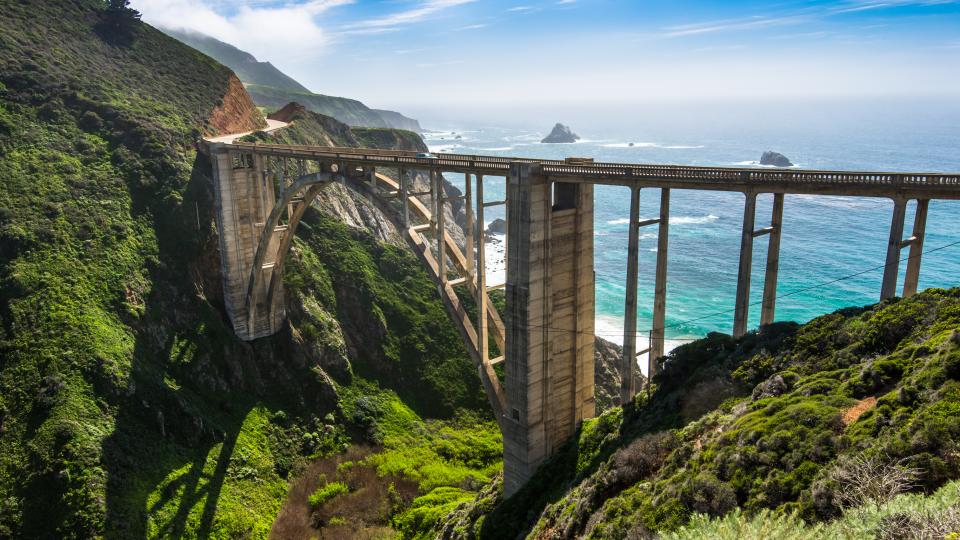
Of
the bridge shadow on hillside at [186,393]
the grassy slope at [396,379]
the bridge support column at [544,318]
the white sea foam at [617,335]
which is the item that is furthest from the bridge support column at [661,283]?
the white sea foam at [617,335]

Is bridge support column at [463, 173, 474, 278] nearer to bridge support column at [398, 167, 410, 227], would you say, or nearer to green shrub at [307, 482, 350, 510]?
bridge support column at [398, 167, 410, 227]

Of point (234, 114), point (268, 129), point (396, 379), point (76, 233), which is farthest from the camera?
point (268, 129)

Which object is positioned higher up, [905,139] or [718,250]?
[905,139]

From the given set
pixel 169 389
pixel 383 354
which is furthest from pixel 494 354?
pixel 169 389

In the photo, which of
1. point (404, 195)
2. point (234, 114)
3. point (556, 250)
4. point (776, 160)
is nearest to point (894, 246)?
point (556, 250)

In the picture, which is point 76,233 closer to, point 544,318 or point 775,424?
point 544,318

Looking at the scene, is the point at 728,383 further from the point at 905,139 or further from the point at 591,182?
the point at 905,139
